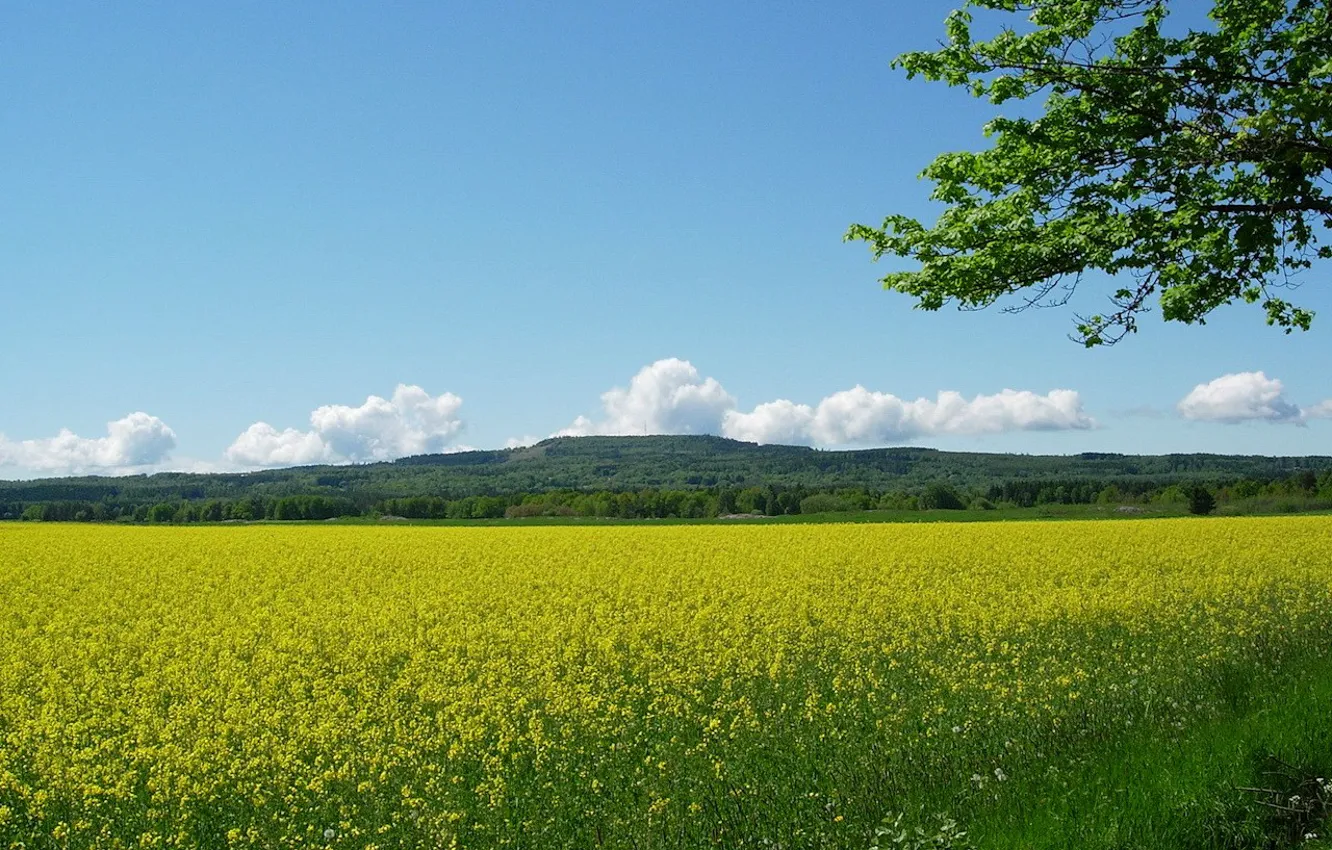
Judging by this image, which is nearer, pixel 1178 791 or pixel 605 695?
pixel 1178 791

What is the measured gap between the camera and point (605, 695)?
1219 centimetres

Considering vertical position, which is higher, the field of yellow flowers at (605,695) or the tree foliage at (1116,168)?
the tree foliage at (1116,168)

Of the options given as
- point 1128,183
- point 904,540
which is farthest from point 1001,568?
point 1128,183

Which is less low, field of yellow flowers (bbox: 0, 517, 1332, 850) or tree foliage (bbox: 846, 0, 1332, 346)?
tree foliage (bbox: 846, 0, 1332, 346)

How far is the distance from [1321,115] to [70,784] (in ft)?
39.8

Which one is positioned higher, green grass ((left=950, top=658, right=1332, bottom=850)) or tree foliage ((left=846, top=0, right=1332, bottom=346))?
tree foliage ((left=846, top=0, right=1332, bottom=346))

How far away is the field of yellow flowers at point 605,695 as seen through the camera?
8734 millimetres

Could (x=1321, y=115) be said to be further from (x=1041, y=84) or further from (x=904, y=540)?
(x=904, y=540)

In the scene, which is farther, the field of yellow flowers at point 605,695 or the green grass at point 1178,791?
the field of yellow flowers at point 605,695

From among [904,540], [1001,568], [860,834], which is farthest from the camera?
[904,540]

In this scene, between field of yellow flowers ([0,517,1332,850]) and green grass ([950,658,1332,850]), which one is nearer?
green grass ([950,658,1332,850])

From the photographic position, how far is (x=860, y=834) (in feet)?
26.1

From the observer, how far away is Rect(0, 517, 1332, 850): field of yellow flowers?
28.7 feet

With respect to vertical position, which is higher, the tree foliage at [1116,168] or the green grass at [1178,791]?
the tree foliage at [1116,168]
